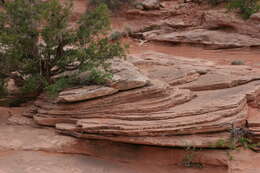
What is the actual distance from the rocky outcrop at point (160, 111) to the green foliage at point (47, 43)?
50 centimetres

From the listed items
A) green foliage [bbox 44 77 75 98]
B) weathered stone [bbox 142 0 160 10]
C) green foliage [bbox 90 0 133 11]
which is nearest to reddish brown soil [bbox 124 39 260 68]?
weathered stone [bbox 142 0 160 10]

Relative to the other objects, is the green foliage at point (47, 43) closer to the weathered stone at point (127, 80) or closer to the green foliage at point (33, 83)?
the green foliage at point (33, 83)

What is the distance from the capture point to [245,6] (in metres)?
15.0

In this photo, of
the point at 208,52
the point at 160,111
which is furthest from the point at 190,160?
the point at 208,52

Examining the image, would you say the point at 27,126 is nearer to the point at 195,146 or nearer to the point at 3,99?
the point at 3,99

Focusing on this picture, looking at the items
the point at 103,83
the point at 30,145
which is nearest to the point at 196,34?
the point at 103,83

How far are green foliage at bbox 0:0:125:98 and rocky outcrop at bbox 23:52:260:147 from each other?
1.64 feet

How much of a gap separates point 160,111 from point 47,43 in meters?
2.97

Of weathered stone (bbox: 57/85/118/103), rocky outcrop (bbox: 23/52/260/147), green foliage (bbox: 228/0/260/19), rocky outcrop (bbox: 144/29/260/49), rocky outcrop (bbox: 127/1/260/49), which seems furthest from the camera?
green foliage (bbox: 228/0/260/19)

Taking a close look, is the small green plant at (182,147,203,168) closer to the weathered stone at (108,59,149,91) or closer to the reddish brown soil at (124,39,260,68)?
the weathered stone at (108,59,149,91)

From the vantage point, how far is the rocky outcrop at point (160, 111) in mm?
6074

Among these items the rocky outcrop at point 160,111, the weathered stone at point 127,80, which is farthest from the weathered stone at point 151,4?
the weathered stone at point 127,80

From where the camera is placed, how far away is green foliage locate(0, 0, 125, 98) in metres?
7.03

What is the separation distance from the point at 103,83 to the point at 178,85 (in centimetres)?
191
